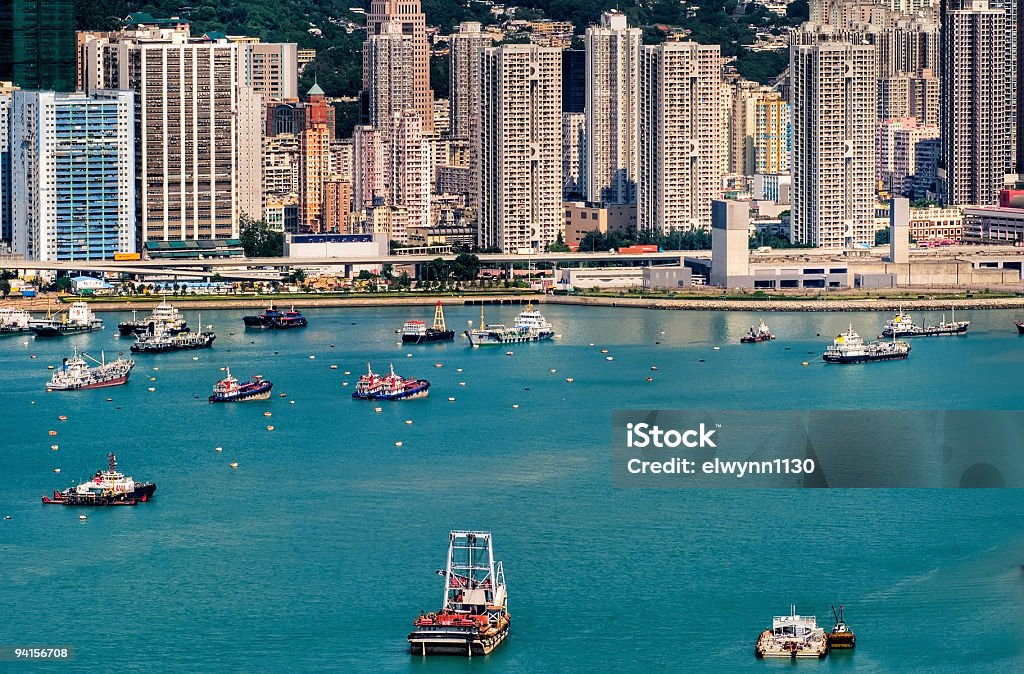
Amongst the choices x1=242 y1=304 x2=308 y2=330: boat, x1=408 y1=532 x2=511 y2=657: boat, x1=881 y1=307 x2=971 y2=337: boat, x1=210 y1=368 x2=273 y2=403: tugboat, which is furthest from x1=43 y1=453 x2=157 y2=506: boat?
x1=881 y1=307 x2=971 y2=337: boat

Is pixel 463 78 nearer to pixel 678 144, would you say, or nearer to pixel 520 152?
pixel 678 144

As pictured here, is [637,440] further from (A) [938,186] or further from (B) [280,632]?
(A) [938,186]

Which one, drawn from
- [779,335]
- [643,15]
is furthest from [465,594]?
[643,15]

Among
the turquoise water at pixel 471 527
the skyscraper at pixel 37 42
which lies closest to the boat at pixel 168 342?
the turquoise water at pixel 471 527

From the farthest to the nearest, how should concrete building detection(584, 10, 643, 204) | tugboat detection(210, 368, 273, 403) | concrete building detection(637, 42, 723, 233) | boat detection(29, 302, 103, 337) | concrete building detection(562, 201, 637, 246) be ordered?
1. concrete building detection(584, 10, 643, 204)
2. concrete building detection(637, 42, 723, 233)
3. concrete building detection(562, 201, 637, 246)
4. boat detection(29, 302, 103, 337)
5. tugboat detection(210, 368, 273, 403)

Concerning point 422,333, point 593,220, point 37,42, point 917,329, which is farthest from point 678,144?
point 422,333

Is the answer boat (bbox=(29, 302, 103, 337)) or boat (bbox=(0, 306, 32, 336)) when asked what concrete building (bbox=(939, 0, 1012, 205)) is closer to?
boat (bbox=(29, 302, 103, 337))

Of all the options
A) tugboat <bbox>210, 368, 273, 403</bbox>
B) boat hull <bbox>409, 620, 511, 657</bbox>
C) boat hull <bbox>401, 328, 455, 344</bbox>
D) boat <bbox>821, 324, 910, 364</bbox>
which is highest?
boat hull <bbox>401, 328, 455, 344</bbox>
